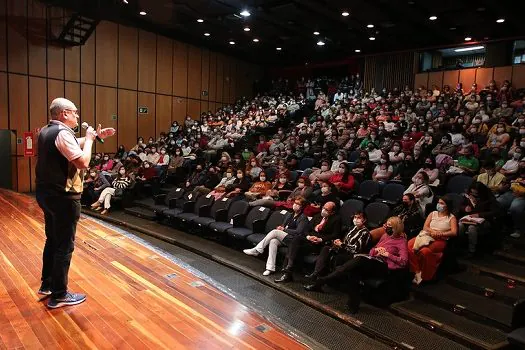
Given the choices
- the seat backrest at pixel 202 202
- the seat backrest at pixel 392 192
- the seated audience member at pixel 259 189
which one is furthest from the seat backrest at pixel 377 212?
the seat backrest at pixel 202 202

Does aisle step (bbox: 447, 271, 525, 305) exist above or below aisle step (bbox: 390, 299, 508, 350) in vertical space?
above

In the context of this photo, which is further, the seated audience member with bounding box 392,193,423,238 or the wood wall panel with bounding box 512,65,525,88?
the wood wall panel with bounding box 512,65,525,88

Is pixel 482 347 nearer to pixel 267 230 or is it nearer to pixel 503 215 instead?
pixel 503 215

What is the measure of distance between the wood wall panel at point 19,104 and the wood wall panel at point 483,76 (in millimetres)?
11655

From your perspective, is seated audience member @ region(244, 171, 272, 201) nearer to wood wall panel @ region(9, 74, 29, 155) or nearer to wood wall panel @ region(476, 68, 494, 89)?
wood wall panel @ region(9, 74, 29, 155)

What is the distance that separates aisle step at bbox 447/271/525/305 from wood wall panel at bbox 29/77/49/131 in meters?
9.60

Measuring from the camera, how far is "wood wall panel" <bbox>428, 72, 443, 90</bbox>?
1192 centimetres

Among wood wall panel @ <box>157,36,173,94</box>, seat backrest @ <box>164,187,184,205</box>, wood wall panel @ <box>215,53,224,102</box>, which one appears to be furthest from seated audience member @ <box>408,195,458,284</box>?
wood wall panel @ <box>215,53,224,102</box>

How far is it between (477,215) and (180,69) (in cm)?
1076

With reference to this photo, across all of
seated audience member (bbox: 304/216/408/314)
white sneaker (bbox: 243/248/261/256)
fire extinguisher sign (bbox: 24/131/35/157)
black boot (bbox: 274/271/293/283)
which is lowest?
black boot (bbox: 274/271/293/283)

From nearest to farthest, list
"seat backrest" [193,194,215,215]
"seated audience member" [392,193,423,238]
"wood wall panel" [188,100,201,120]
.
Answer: "seated audience member" [392,193,423,238], "seat backrest" [193,194,215,215], "wood wall panel" [188,100,201,120]

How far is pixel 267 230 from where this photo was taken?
542 centimetres

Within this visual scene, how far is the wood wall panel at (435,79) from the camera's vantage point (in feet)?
39.1

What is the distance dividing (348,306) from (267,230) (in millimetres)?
1896
